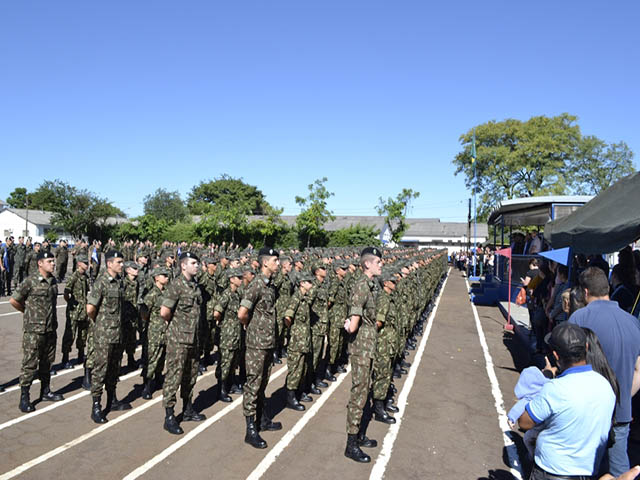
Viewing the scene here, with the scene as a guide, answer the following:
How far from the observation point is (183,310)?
5598mm

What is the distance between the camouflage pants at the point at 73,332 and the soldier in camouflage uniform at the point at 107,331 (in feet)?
7.02

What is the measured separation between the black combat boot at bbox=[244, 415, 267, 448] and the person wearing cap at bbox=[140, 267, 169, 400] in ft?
7.30

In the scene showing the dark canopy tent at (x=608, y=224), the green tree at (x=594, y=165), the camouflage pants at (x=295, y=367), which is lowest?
the camouflage pants at (x=295, y=367)

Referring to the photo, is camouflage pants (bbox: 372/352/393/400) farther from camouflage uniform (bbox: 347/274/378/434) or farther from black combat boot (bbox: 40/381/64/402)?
black combat boot (bbox: 40/381/64/402)

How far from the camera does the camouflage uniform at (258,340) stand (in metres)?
5.25

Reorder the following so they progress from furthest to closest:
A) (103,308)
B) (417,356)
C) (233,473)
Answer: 1. (417,356)
2. (103,308)
3. (233,473)

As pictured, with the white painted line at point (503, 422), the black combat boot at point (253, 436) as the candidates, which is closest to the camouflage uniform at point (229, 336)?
the black combat boot at point (253, 436)

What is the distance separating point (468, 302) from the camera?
1983 cm

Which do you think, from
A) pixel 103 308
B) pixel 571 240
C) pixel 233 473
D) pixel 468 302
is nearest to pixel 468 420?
pixel 571 240

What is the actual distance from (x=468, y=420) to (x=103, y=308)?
5.25 m

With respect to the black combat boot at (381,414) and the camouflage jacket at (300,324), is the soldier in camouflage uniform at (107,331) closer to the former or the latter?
the camouflage jacket at (300,324)

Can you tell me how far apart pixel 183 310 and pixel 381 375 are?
2.75m

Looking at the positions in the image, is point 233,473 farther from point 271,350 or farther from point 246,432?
point 271,350

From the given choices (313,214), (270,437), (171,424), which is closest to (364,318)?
(270,437)
